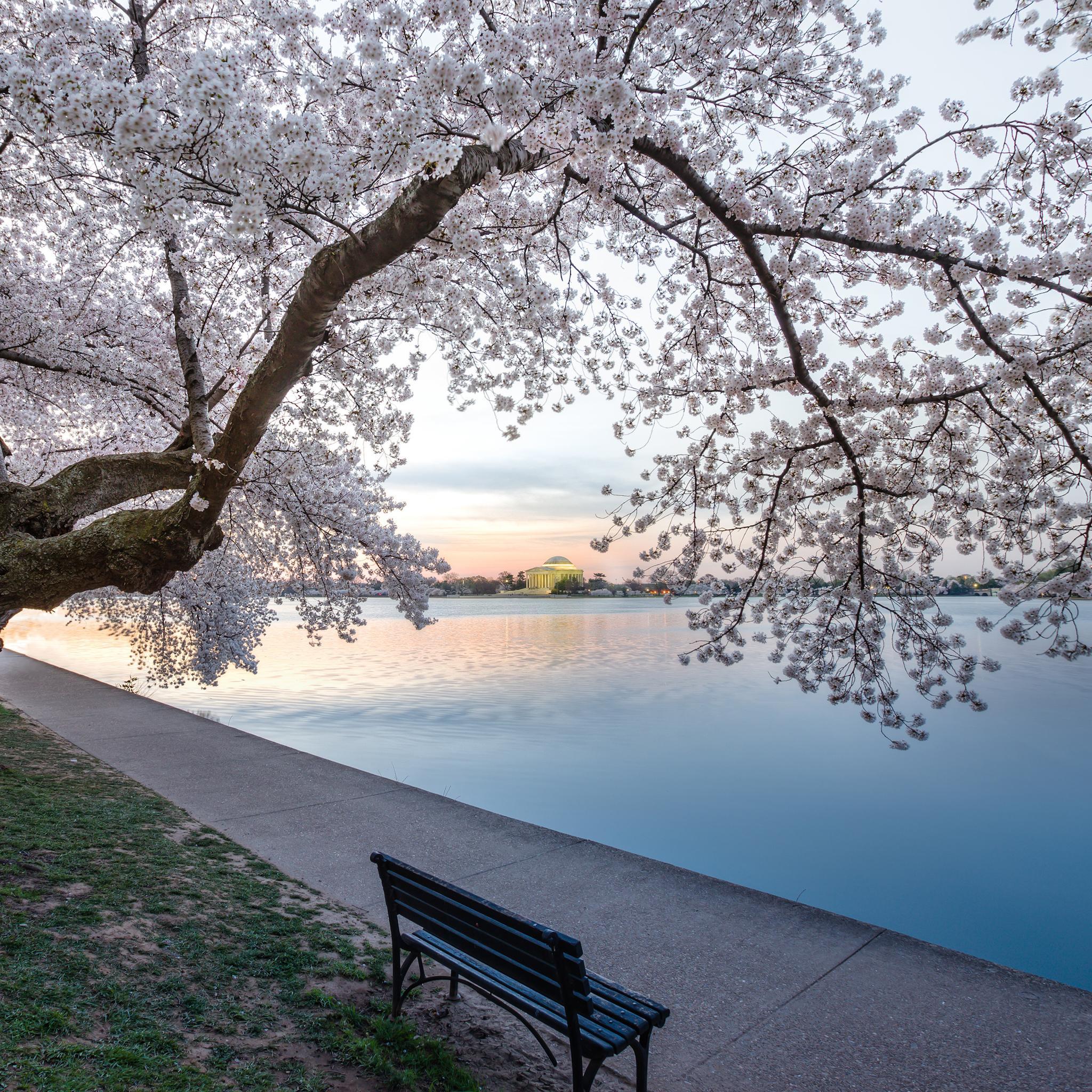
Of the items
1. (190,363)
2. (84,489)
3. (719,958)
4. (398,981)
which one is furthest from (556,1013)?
(190,363)

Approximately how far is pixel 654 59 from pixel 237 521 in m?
7.01

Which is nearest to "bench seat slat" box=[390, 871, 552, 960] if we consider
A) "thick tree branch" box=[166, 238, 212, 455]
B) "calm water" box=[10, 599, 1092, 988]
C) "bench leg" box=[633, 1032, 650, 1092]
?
"bench leg" box=[633, 1032, 650, 1092]

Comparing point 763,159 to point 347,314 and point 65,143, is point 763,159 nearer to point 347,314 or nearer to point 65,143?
point 347,314

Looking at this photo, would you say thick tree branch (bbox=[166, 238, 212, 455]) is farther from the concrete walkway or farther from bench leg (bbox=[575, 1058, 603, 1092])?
bench leg (bbox=[575, 1058, 603, 1092])

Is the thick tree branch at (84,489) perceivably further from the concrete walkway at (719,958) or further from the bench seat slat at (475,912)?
the bench seat slat at (475,912)

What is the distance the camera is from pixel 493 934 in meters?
2.74

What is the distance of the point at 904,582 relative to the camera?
490 centimetres

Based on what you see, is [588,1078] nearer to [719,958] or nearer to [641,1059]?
[641,1059]

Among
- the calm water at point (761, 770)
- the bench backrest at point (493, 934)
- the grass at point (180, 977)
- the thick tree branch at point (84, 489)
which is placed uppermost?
the thick tree branch at point (84, 489)

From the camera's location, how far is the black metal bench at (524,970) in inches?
98.0

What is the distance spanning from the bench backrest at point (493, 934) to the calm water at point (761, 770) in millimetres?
5864

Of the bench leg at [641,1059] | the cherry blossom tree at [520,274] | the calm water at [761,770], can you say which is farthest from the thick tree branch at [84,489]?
the calm water at [761,770]

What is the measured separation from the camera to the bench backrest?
8.04ft

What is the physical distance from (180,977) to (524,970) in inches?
74.8
